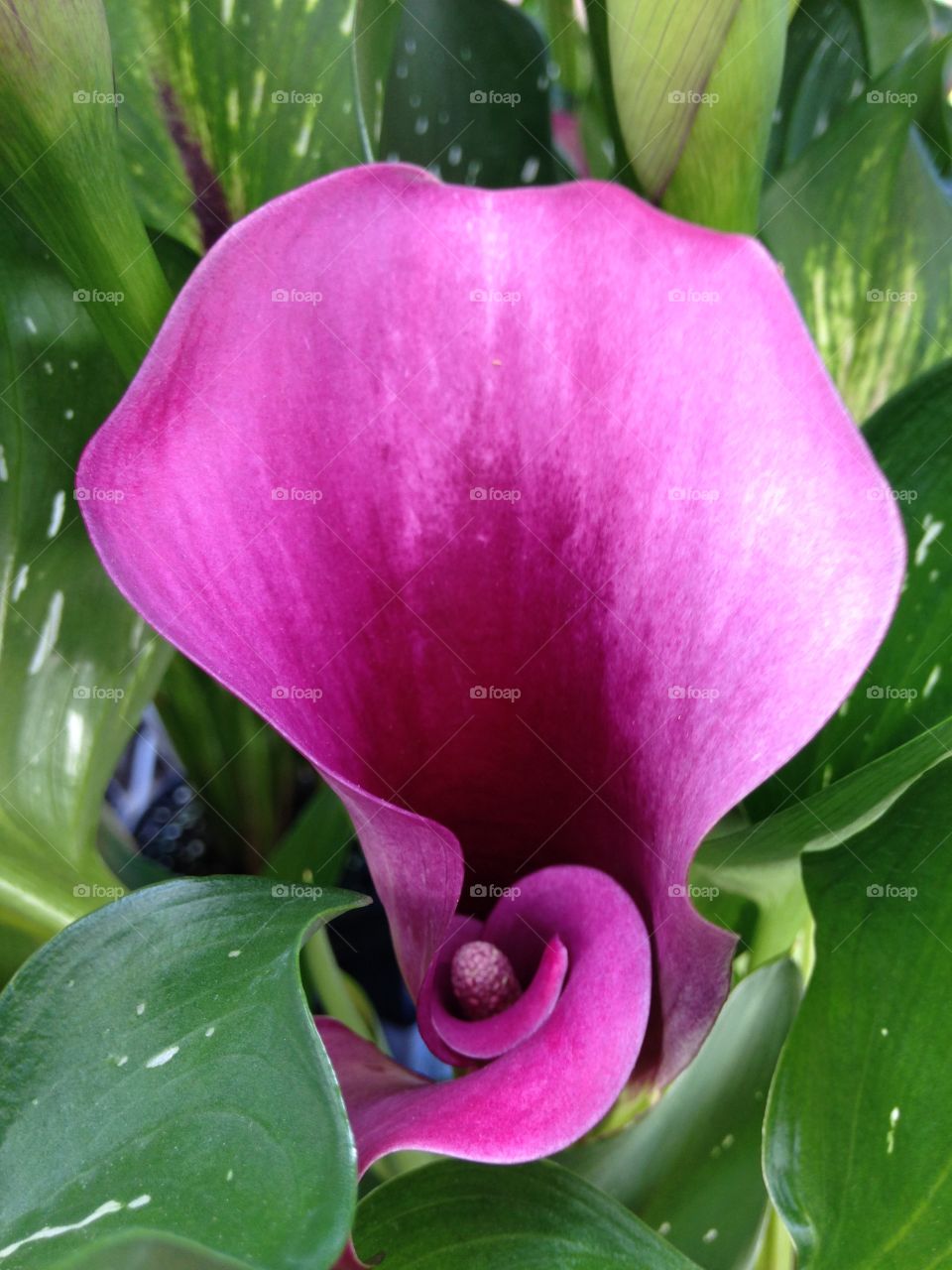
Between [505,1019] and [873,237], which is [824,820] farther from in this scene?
[873,237]

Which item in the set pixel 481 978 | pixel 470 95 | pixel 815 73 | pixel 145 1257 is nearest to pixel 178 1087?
pixel 145 1257

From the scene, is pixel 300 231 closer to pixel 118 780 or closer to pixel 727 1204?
pixel 727 1204

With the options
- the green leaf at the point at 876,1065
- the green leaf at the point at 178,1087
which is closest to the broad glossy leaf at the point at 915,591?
the green leaf at the point at 876,1065

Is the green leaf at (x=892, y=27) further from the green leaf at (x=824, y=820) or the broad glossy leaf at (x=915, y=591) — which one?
the green leaf at (x=824, y=820)

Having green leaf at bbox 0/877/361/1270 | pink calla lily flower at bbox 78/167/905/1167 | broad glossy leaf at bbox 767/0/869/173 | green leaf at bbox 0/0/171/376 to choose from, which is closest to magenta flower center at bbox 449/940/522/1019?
pink calla lily flower at bbox 78/167/905/1167

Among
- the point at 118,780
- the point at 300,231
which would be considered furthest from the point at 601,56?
the point at 118,780
